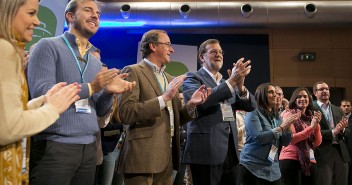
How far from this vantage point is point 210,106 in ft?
8.55

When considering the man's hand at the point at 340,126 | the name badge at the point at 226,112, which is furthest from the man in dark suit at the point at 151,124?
the man's hand at the point at 340,126

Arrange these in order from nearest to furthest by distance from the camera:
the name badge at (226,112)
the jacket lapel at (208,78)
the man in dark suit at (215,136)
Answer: the man in dark suit at (215,136) < the name badge at (226,112) < the jacket lapel at (208,78)

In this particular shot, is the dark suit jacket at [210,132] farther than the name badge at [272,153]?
No

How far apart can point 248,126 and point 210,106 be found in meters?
0.64

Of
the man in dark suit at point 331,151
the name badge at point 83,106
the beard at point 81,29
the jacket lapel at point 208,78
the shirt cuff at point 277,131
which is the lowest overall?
the man in dark suit at point 331,151

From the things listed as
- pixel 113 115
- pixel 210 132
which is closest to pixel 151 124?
pixel 113 115

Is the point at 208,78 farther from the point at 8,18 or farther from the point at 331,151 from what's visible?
the point at 331,151

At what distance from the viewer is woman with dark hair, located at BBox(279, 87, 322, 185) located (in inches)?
144

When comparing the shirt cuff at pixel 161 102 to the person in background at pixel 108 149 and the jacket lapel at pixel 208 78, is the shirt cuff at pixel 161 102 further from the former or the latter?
the person in background at pixel 108 149

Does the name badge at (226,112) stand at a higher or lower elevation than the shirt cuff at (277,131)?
higher

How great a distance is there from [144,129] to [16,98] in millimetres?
1050

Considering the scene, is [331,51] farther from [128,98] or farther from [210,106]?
[128,98]

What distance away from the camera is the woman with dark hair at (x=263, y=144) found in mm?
2885

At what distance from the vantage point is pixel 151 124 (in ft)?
7.22
